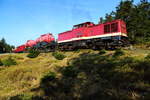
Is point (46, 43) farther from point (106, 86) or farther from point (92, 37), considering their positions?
point (106, 86)

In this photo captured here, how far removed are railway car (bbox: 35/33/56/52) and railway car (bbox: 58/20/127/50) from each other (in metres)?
3.56

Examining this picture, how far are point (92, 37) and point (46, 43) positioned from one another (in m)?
12.1

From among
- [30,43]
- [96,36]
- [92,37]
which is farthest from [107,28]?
[30,43]

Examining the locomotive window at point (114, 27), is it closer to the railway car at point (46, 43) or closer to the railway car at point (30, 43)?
the railway car at point (46, 43)

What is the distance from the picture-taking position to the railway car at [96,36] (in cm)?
1791

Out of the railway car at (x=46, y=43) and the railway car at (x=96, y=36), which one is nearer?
the railway car at (x=96, y=36)

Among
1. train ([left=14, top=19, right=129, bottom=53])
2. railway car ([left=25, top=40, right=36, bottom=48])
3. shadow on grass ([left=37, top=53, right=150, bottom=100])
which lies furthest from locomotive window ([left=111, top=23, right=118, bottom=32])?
railway car ([left=25, top=40, right=36, bottom=48])

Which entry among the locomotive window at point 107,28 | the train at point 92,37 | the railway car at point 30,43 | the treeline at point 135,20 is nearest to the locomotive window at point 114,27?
the train at point 92,37

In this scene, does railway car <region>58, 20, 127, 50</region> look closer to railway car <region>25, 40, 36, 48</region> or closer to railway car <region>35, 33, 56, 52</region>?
railway car <region>35, 33, 56, 52</region>

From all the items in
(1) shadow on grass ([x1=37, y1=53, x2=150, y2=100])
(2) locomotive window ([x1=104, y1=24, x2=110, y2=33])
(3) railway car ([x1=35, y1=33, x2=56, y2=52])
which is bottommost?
(1) shadow on grass ([x1=37, y1=53, x2=150, y2=100])

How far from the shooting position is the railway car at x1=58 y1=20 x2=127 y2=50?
58.7 ft

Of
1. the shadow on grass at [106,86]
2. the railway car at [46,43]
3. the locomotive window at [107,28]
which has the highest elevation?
the locomotive window at [107,28]

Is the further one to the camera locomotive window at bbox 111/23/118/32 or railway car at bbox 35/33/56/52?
railway car at bbox 35/33/56/52

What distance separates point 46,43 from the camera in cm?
2894
